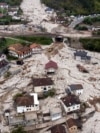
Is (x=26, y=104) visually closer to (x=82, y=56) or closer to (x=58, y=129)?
(x=58, y=129)

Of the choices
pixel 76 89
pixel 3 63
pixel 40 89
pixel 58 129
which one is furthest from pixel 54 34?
pixel 58 129

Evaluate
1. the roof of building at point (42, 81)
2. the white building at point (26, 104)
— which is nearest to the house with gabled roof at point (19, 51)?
the roof of building at point (42, 81)

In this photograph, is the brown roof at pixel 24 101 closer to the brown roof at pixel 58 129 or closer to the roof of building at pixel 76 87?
the brown roof at pixel 58 129

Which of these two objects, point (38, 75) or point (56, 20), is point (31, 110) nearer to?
point (38, 75)

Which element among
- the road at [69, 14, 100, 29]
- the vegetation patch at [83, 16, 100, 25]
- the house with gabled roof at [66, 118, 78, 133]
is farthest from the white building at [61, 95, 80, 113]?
the vegetation patch at [83, 16, 100, 25]

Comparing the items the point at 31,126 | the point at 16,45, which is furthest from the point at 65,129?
the point at 16,45

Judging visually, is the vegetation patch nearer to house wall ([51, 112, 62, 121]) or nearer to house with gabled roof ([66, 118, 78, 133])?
house wall ([51, 112, 62, 121])
